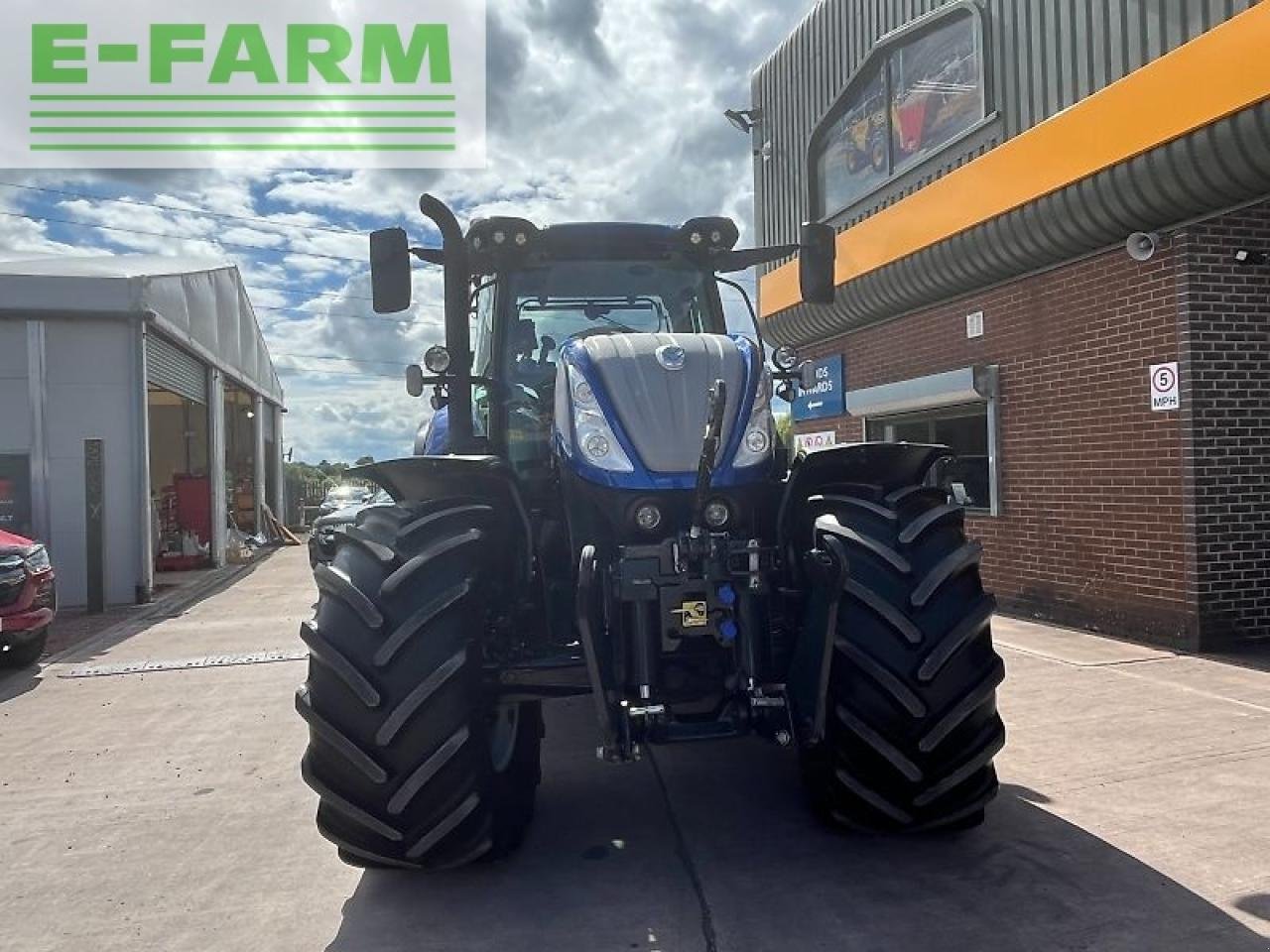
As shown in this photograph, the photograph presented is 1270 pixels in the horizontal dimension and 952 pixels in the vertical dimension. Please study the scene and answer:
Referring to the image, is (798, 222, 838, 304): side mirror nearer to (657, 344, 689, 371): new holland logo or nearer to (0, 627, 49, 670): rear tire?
(657, 344, 689, 371): new holland logo

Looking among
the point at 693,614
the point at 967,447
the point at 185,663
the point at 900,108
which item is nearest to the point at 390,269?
the point at 693,614

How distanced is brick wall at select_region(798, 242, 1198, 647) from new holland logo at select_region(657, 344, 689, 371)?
522 cm

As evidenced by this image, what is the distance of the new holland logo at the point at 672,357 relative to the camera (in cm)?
369

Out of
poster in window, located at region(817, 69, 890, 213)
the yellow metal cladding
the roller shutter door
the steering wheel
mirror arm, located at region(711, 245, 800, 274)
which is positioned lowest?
the steering wheel

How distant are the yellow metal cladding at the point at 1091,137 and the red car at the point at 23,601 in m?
8.68

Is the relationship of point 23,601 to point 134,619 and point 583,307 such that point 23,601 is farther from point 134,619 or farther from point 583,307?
point 583,307

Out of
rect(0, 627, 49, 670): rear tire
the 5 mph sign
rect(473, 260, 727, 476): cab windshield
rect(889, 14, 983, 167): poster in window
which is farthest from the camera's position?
rect(889, 14, 983, 167): poster in window

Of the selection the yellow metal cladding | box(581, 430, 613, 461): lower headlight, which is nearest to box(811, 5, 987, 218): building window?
the yellow metal cladding

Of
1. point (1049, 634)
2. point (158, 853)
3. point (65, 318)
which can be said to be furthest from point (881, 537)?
point (65, 318)

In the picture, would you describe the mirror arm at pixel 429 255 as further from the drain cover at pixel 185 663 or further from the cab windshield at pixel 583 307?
the drain cover at pixel 185 663

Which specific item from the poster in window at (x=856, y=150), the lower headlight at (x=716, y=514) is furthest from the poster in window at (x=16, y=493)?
the lower headlight at (x=716, y=514)

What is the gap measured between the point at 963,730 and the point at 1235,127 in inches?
196

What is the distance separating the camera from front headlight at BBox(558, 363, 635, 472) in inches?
141

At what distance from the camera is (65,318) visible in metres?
12.6
